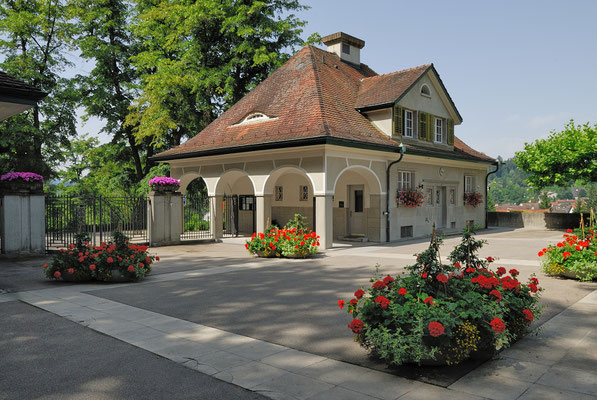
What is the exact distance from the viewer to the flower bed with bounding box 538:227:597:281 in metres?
10.1

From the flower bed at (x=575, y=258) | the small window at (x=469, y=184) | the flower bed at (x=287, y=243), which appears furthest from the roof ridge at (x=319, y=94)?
the small window at (x=469, y=184)

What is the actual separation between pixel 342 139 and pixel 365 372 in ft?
39.7

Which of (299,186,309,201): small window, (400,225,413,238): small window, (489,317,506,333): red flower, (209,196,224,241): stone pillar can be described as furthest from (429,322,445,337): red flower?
(299,186,309,201): small window

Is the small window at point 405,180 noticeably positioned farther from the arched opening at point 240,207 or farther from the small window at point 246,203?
the small window at point 246,203

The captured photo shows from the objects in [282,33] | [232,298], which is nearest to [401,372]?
[232,298]

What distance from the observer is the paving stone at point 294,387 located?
14.1 feet

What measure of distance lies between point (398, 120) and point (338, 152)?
15.4ft

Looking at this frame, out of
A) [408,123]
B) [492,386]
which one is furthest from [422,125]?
[492,386]

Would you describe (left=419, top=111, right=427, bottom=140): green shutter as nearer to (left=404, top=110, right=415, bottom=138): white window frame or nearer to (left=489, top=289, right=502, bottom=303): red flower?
(left=404, top=110, right=415, bottom=138): white window frame

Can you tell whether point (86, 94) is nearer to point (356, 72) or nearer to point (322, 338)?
point (356, 72)

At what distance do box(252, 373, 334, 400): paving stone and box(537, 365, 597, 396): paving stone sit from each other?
2.12 m

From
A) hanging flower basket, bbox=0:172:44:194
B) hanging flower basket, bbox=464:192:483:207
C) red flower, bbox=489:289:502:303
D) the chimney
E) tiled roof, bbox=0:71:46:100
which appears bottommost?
red flower, bbox=489:289:502:303

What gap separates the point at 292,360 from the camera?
206 inches

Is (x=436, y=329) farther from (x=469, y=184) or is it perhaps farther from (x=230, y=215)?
(x=469, y=184)
